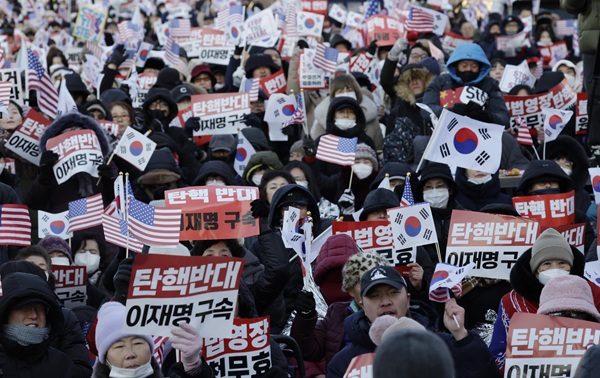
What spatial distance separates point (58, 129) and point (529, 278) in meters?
5.77

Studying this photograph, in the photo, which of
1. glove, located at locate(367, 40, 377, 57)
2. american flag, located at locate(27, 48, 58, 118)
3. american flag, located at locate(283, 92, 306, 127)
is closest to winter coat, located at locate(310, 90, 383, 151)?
american flag, located at locate(283, 92, 306, 127)

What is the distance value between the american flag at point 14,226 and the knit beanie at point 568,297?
468 cm

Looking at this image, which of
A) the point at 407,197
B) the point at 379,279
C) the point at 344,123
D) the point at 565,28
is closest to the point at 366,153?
the point at 344,123

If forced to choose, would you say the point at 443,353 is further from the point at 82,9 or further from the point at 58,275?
the point at 82,9

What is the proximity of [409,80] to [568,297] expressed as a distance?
7305 millimetres

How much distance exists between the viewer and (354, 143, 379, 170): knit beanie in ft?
41.1

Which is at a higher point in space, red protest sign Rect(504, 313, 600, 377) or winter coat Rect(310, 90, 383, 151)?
red protest sign Rect(504, 313, 600, 377)

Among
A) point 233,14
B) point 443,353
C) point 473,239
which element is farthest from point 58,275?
point 233,14

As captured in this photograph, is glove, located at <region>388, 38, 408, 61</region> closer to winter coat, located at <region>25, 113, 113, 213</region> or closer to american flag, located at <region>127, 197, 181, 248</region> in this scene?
winter coat, located at <region>25, 113, 113, 213</region>

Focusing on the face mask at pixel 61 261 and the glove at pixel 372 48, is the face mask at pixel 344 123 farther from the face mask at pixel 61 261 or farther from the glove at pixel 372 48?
the glove at pixel 372 48

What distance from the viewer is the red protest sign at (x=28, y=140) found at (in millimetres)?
12758

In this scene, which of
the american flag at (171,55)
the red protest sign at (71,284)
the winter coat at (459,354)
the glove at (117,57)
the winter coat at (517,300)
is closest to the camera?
the winter coat at (459,354)

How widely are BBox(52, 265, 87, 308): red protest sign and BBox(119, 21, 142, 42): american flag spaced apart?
11565 mm

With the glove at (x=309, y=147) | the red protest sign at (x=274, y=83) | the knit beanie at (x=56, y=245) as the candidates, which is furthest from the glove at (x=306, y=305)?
the red protest sign at (x=274, y=83)
